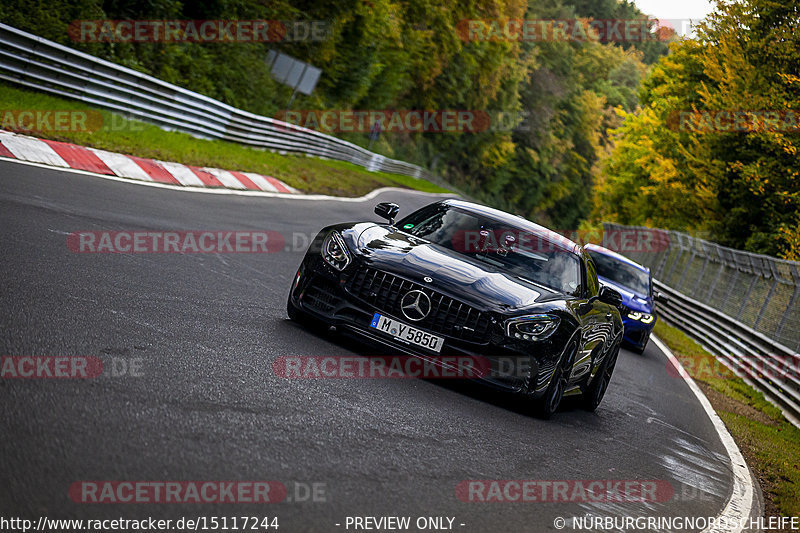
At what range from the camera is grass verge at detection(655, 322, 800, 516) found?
8.43m

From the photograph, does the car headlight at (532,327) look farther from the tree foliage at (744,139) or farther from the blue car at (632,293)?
the tree foliage at (744,139)

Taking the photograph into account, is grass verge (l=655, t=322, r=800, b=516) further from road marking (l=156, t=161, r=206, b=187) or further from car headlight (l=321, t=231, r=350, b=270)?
road marking (l=156, t=161, r=206, b=187)

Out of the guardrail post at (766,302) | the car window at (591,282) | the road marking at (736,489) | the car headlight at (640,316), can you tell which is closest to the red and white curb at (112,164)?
the car window at (591,282)

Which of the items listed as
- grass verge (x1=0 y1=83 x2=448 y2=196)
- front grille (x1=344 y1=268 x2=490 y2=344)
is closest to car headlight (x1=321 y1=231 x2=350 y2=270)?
front grille (x1=344 y1=268 x2=490 y2=344)

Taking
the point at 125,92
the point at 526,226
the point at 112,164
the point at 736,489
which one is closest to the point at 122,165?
the point at 112,164

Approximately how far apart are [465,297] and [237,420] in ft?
8.54

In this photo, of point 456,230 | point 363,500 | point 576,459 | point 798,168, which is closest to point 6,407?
point 363,500

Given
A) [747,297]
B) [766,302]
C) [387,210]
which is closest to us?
[387,210]

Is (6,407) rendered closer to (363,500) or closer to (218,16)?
(363,500)

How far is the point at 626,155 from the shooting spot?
55.2 metres

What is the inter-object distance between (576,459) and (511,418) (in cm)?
72

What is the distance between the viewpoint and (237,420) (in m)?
5.08

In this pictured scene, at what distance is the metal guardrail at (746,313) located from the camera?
50.6 ft

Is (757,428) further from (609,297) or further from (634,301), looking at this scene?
(634,301)
